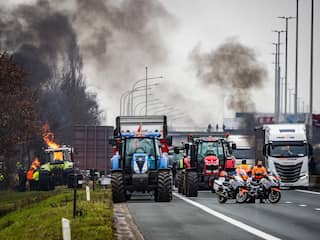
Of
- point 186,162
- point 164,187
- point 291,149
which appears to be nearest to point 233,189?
point 164,187

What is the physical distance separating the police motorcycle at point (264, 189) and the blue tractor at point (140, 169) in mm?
3145

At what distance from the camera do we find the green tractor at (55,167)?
63.3 metres

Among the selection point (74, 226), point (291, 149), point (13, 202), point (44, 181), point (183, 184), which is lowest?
point (13, 202)

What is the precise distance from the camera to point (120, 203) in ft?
134

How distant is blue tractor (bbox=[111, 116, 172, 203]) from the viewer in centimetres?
4053

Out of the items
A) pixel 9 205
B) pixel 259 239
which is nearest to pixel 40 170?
pixel 9 205

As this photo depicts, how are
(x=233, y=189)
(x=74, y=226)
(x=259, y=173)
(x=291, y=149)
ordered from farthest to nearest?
1. (x=291, y=149)
2. (x=259, y=173)
3. (x=233, y=189)
4. (x=74, y=226)

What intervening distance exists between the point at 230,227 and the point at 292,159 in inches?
1329

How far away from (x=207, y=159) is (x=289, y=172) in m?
8.17

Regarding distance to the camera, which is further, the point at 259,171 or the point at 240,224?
the point at 259,171

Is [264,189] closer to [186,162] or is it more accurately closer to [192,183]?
[192,183]

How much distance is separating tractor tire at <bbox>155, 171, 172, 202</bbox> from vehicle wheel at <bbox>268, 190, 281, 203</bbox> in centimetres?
388

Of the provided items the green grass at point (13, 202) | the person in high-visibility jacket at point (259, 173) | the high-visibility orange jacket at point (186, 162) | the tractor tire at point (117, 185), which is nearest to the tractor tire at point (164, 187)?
the tractor tire at point (117, 185)

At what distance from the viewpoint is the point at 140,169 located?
4153cm
